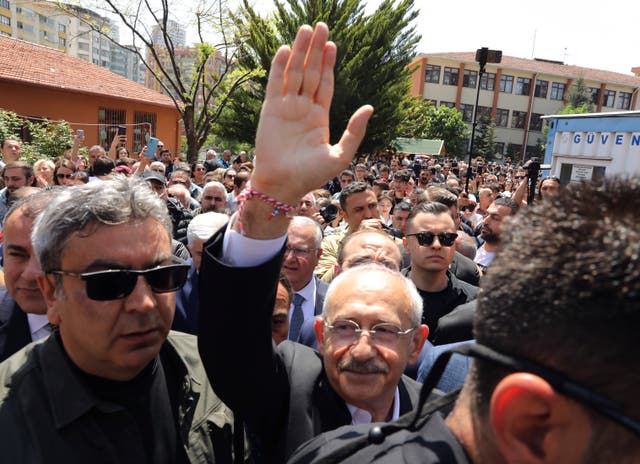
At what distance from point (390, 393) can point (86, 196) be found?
1.14m

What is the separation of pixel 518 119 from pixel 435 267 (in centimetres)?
5178

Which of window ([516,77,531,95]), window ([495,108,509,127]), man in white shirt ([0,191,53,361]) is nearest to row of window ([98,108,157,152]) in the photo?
man in white shirt ([0,191,53,361])

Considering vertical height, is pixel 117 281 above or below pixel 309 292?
above

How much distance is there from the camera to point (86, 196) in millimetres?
1578

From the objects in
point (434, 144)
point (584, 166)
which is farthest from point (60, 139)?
point (434, 144)

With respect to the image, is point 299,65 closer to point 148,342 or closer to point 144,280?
point 144,280

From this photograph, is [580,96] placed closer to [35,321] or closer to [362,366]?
[362,366]

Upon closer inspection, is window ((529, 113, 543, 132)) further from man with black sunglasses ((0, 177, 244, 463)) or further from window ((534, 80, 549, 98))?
man with black sunglasses ((0, 177, 244, 463))

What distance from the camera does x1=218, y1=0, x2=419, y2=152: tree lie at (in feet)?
69.2

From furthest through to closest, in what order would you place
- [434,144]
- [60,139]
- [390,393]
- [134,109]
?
[434,144], [134,109], [60,139], [390,393]

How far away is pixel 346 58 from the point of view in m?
22.0

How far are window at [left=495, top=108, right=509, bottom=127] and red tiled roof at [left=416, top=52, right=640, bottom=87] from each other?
4087 millimetres

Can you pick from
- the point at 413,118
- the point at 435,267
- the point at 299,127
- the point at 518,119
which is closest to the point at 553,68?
the point at 518,119

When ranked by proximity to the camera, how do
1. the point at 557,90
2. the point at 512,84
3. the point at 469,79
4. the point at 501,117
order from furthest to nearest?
the point at 557,90, the point at 501,117, the point at 512,84, the point at 469,79
